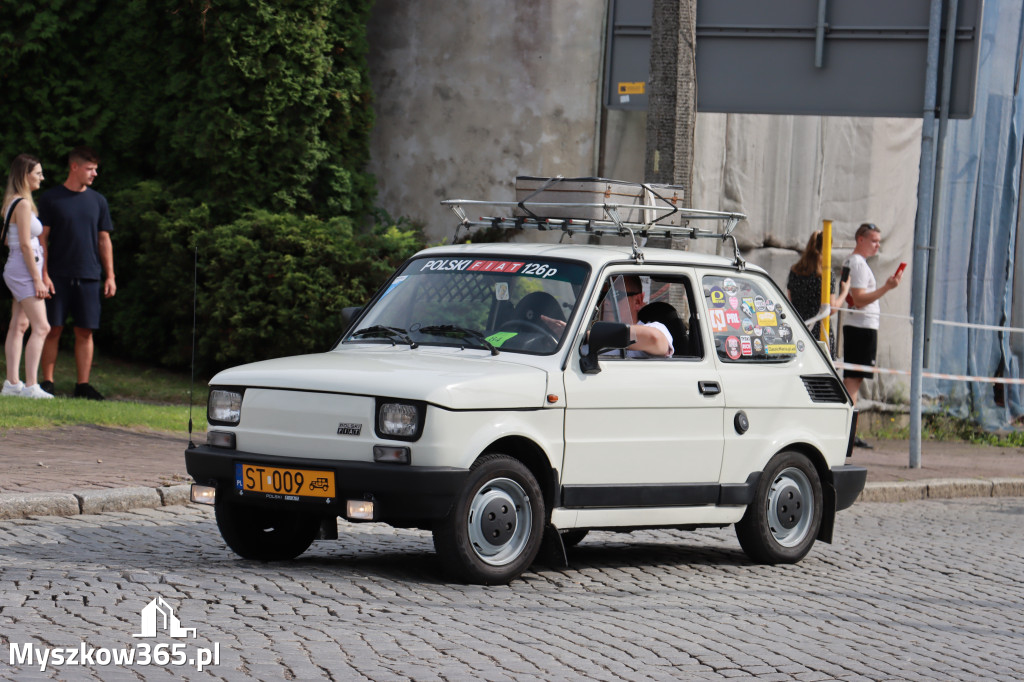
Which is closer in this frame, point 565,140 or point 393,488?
point 393,488

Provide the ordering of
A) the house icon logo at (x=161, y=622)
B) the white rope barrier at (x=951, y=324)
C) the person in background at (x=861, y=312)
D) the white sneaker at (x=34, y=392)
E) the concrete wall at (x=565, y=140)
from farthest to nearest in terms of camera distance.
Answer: the concrete wall at (x=565, y=140)
the white rope barrier at (x=951, y=324)
the person in background at (x=861, y=312)
the white sneaker at (x=34, y=392)
the house icon logo at (x=161, y=622)

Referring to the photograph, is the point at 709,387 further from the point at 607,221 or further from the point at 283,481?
the point at 283,481

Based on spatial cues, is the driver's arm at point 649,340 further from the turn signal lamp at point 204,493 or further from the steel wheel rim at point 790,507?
the turn signal lamp at point 204,493

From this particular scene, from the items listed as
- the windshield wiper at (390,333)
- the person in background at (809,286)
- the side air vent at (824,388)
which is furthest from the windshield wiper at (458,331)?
the person in background at (809,286)

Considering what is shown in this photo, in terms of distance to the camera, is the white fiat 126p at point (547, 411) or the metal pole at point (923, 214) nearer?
the white fiat 126p at point (547, 411)

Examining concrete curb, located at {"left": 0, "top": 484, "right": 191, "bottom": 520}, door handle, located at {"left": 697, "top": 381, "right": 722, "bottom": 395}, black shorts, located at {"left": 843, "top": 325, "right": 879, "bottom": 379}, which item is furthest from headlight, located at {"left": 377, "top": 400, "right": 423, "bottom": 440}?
black shorts, located at {"left": 843, "top": 325, "right": 879, "bottom": 379}

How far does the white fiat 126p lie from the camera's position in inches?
282

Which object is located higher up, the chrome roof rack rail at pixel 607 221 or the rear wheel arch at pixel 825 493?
the chrome roof rack rail at pixel 607 221

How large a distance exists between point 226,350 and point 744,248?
6.36 meters

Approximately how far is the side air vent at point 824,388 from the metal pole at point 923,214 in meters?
4.77

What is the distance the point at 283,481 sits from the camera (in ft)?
23.9

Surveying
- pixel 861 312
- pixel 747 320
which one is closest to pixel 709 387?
pixel 747 320

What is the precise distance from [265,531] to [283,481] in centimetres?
77

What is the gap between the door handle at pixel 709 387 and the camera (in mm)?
8342
